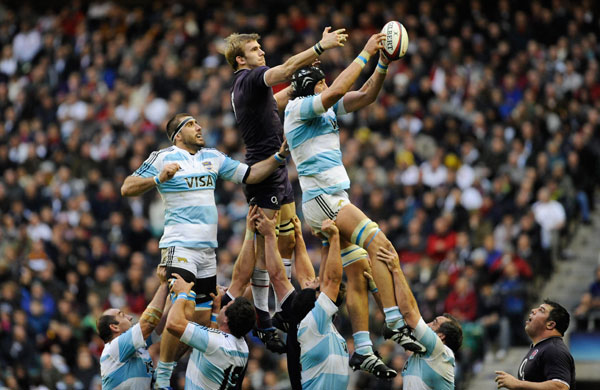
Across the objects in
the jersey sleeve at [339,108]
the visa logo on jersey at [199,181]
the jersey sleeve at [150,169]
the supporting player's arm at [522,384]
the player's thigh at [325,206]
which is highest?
the jersey sleeve at [339,108]

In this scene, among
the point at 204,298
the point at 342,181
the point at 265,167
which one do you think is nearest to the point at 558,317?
the point at 342,181

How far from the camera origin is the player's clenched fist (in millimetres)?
9805

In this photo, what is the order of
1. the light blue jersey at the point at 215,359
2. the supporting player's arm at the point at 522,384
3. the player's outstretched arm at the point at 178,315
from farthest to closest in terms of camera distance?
1. the light blue jersey at the point at 215,359
2. the player's outstretched arm at the point at 178,315
3. the supporting player's arm at the point at 522,384

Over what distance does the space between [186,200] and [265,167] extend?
87cm

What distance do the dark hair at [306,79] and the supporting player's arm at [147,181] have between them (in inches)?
55.2

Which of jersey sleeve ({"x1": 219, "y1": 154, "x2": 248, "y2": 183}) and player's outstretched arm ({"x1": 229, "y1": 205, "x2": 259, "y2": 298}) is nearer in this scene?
jersey sleeve ({"x1": 219, "y1": 154, "x2": 248, "y2": 183})

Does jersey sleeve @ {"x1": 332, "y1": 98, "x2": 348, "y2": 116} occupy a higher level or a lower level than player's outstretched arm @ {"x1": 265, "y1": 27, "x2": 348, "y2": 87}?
lower

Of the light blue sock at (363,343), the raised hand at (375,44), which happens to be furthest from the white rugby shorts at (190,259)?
the raised hand at (375,44)

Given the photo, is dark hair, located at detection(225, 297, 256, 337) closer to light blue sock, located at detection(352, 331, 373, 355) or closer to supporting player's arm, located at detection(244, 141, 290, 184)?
light blue sock, located at detection(352, 331, 373, 355)

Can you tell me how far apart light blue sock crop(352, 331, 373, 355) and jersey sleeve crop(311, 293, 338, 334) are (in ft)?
1.31

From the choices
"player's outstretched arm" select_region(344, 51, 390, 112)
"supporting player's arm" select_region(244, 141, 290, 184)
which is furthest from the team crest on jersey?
"supporting player's arm" select_region(244, 141, 290, 184)

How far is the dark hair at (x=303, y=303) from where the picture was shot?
404 inches

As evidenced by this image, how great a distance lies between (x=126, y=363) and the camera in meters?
10.3

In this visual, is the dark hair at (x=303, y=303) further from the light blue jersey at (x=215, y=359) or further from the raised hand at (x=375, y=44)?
the raised hand at (x=375, y=44)
